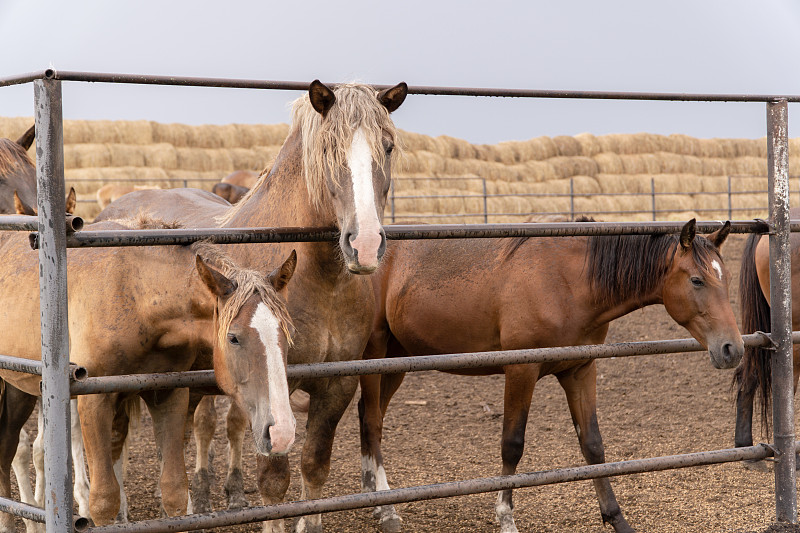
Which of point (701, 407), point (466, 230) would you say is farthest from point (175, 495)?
point (701, 407)

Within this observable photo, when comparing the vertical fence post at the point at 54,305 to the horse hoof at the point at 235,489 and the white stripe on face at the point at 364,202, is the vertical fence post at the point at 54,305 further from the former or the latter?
the horse hoof at the point at 235,489

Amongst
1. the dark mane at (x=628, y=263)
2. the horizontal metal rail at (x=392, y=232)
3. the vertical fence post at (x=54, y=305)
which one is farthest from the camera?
the dark mane at (x=628, y=263)

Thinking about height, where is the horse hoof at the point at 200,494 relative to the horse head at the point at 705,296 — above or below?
below

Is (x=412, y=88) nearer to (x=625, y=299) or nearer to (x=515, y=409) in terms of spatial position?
(x=625, y=299)

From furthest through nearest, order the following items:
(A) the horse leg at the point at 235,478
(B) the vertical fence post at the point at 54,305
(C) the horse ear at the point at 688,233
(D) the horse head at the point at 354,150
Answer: (A) the horse leg at the point at 235,478, (C) the horse ear at the point at 688,233, (D) the horse head at the point at 354,150, (B) the vertical fence post at the point at 54,305

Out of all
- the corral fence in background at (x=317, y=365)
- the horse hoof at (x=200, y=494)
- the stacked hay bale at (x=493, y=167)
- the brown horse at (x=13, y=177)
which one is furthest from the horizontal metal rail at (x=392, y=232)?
the stacked hay bale at (x=493, y=167)

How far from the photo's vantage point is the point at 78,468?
408cm

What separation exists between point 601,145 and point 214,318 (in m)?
23.8

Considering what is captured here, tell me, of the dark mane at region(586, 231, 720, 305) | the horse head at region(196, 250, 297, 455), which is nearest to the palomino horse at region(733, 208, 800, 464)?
the dark mane at region(586, 231, 720, 305)

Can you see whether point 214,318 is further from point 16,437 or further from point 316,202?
point 16,437

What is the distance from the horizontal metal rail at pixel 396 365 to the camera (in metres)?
2.30

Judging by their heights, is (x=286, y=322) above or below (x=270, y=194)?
below

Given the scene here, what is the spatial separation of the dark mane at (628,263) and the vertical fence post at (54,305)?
2.56 meters

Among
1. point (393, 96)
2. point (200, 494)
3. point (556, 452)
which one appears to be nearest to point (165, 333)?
point (393, 96)
